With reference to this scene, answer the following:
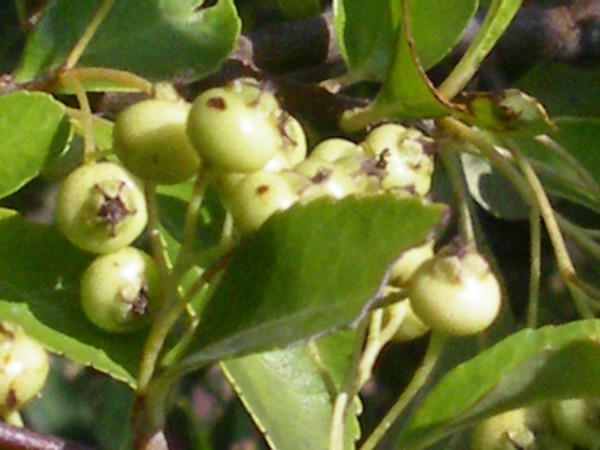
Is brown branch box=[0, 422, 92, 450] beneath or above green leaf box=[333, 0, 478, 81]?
beneath

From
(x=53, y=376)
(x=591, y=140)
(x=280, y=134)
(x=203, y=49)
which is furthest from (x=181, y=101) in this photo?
(x=53, y=376)

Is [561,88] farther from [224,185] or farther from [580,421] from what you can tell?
[224,185]

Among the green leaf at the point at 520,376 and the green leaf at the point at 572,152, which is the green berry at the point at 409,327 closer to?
the green leaf at the point at 520,376

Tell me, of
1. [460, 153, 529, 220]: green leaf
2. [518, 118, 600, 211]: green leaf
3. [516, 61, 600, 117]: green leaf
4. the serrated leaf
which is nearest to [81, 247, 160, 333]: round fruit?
the serrated leaf

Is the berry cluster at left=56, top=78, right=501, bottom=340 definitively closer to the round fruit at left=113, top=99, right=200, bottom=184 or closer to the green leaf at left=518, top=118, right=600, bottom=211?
the round fruit at left=113, top=99, right=200, bottom=184

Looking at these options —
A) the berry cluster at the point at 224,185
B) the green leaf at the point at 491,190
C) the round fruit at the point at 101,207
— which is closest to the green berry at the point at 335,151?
the berry cluster at the point at 224,185

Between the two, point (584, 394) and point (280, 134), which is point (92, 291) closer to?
point (280, 134)

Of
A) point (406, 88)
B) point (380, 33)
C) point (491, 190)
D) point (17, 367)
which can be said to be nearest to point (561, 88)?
point (491, 190)
